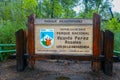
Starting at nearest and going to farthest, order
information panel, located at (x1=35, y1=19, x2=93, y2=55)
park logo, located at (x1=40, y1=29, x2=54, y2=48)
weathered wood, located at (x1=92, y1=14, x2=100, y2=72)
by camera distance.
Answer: weathered wood, located at (x1=92, y1=14, x2=100, y2=72)
information panel, located at (x1=35, y1=19, x2=93, y2=55)
park logo, located at (x1=40, y1=29, x2=54, y2=48)

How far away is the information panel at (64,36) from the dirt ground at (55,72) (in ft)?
1.84

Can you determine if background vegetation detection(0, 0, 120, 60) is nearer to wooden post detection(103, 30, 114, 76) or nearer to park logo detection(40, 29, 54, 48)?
park logo detection(40, 29, 54, 48)

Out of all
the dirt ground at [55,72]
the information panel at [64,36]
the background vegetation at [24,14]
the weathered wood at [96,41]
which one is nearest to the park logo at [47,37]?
the information panel at [64,36]

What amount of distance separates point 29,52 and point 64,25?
1.33 metres

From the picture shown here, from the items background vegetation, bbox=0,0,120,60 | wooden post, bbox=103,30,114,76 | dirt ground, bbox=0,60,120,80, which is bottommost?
dirt ground, bbox=0,60,120,80

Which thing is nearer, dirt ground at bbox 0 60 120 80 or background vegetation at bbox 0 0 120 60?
dirt ground at bbox 0 60 120 80

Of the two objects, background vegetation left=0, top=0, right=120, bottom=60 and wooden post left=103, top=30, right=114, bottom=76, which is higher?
background vegetation left=0, top=0, right=120, bottom=60

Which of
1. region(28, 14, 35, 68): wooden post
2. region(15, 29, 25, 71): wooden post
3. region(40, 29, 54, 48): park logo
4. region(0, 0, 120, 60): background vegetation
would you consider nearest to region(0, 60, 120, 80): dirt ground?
region(15, 29, 25, 71): wooden post

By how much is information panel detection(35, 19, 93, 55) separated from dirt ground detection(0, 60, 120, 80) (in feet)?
1.84

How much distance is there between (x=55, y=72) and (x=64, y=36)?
1112 mm

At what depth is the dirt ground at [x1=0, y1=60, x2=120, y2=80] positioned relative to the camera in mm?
7477

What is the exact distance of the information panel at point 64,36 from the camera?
27.0 feet

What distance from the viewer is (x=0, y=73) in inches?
313

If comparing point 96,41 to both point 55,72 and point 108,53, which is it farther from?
point 55,72
